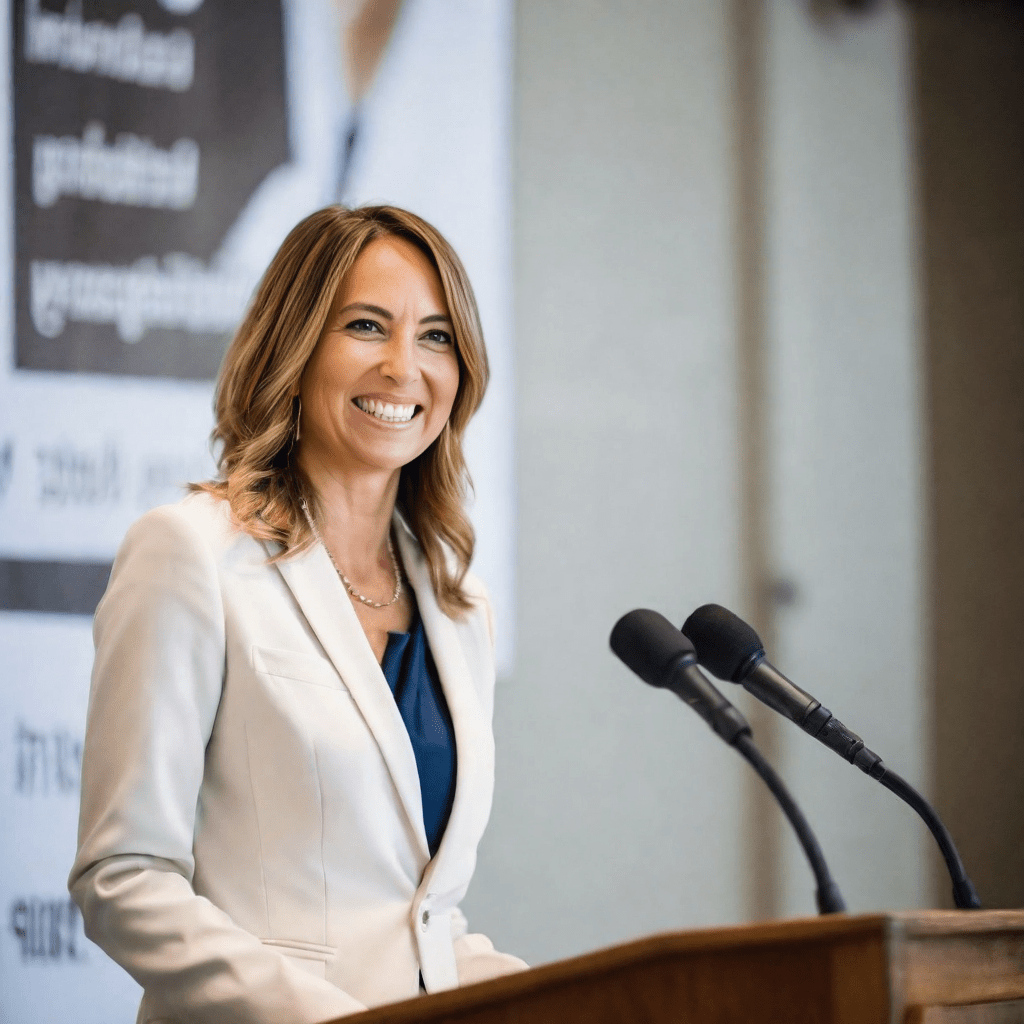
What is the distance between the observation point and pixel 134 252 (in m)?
2.94

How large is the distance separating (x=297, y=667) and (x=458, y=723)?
32 centimetres

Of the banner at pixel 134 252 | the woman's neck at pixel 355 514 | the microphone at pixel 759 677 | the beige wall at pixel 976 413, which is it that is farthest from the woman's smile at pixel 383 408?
the beige wall at pixel 976 413

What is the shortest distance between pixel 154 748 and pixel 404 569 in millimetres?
679

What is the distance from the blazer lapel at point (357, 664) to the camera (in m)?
1.82

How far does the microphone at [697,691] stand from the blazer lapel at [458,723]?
0.55m

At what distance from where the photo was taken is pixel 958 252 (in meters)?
4.10

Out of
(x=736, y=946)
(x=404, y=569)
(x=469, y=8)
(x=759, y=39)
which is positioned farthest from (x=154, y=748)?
(x=759, y=39)

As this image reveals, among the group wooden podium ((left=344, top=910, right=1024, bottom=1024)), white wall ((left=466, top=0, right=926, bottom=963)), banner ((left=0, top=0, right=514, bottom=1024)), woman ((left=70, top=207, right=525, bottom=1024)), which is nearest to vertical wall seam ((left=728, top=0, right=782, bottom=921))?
white wall ((left=466, top=0, right=926, bottom=963))

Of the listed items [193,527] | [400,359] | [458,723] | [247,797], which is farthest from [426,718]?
[400,359]

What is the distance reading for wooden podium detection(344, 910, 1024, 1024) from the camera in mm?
1041

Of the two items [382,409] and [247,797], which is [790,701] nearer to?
[247,797]

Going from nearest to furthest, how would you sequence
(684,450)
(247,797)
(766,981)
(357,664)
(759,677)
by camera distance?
A: (766,981)
(759,677)
(247,797)
(357,664)
(684,450)

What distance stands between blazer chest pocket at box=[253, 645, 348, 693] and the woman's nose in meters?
0.49

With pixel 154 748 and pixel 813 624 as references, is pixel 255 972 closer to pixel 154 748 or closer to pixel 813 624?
pixel 154 748
